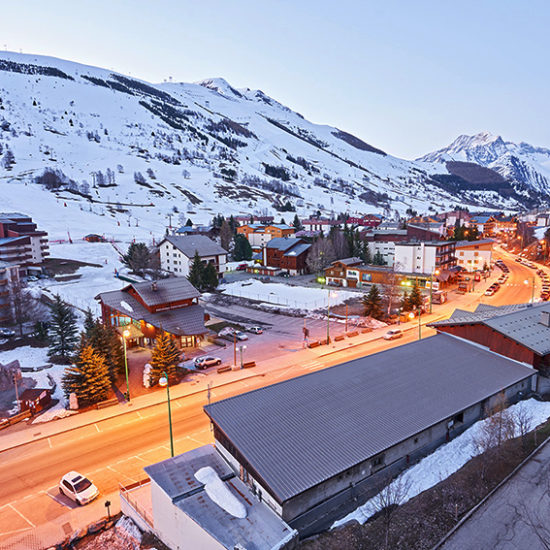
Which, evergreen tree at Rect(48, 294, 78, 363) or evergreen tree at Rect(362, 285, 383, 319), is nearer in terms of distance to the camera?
evergreen tree at Rect(48, 294, 78, 363)

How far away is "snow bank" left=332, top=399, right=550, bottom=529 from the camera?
55.9 ft

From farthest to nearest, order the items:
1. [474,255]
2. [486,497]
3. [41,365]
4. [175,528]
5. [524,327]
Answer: [474,255] → [41,365] → [524,327] → [486,497] → [175,528]

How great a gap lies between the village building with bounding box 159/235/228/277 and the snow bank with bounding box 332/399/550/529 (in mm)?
62200

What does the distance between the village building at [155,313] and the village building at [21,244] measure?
4283 cm

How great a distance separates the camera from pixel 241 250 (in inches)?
3888

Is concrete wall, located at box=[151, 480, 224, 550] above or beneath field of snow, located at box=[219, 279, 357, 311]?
above

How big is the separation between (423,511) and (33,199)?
16499 centimetres

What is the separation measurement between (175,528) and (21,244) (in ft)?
253

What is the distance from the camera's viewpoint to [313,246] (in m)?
84.9

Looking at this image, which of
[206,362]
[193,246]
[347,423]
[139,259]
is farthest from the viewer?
[193,246]

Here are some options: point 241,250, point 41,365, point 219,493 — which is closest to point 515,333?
point 219,493

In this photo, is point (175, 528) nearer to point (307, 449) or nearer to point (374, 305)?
point (307, 449)

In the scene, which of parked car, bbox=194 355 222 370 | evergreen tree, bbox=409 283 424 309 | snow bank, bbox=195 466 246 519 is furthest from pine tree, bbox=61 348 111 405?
evergreen tree, bbox=409 283 424 309

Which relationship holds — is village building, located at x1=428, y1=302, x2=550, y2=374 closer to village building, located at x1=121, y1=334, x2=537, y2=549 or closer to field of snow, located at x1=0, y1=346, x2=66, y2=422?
village building, located at x1=121, y1=334, x2=537, y2=549
